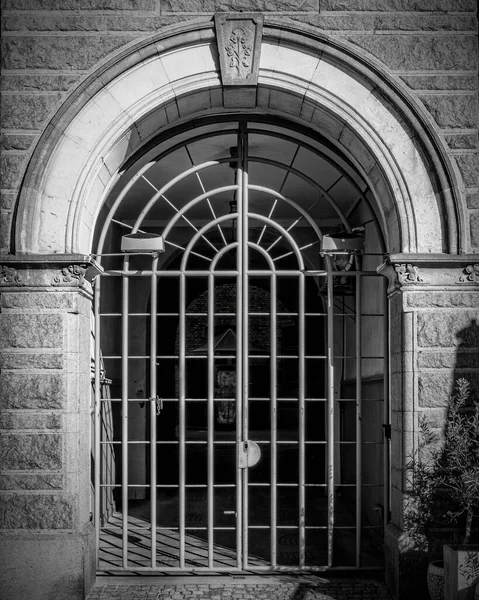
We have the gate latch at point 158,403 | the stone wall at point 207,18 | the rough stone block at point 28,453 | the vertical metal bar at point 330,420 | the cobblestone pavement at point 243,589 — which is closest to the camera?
the rough stone block at point 28,453

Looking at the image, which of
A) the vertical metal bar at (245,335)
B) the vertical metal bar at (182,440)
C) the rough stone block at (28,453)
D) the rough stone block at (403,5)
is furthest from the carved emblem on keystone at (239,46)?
the rough stone block at (28,453)

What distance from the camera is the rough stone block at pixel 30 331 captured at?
6.33m

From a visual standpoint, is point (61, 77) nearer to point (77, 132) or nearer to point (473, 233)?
point (77, 132)

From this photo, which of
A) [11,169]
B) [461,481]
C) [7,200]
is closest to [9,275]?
[7,200]

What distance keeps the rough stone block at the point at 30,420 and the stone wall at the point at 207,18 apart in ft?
6.91

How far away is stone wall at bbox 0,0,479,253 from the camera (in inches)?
255

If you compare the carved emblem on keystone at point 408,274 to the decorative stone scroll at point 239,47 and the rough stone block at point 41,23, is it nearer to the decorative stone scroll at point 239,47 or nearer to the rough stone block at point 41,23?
the decorative stone scroll at point 239,47

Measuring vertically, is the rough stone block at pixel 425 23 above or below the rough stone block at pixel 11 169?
above

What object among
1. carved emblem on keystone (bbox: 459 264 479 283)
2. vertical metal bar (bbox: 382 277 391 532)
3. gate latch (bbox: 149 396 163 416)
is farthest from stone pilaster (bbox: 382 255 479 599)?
gate latch (bbox: 149 396 163 416)

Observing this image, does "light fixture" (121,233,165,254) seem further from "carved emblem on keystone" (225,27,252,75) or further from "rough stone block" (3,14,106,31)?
"rough stone block" (3,14,106,31)

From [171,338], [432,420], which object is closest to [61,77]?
[432,420]

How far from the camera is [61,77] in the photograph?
6.52 metres

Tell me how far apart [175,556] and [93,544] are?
3.56 ft

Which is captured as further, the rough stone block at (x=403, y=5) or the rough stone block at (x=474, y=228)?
the rough stone block at (x=403, y=5)
